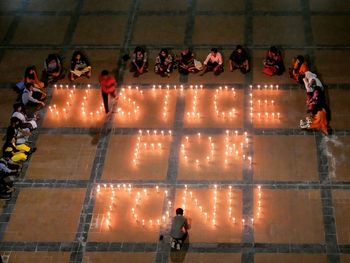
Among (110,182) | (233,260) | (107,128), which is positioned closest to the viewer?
(233,260)

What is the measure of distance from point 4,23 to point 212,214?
9.78 metres

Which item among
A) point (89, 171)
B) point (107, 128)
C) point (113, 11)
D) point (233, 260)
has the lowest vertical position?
point (233, 260)

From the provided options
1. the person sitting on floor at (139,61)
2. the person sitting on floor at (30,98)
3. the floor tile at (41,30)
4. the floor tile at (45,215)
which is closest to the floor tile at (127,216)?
the floor tile at (45,215)

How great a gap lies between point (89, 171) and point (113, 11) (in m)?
6.57

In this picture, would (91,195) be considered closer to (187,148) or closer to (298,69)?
(187,148)

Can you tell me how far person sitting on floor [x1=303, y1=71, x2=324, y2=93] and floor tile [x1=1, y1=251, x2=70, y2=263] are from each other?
6983mm

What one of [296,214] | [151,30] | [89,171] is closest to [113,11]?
[151,30]

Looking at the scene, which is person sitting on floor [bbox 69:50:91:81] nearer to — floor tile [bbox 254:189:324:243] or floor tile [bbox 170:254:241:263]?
floor tile [bbox 254:189:324:243]

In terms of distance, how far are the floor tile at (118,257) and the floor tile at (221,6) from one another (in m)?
8.71

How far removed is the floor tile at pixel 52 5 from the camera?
56.1 feet

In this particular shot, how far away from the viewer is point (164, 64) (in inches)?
565

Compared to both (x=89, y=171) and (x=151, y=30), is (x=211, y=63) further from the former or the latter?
(x=89, y=171)

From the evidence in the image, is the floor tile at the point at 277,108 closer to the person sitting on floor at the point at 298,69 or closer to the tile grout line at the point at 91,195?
the person sitting on floor at the point at 298,69

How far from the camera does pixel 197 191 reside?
460 inches
